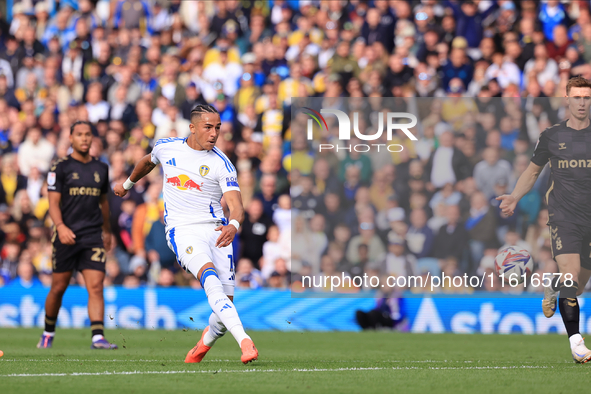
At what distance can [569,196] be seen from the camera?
8.38 metres

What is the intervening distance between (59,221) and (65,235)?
231mm

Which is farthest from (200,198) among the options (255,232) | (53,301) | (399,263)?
(255,232)

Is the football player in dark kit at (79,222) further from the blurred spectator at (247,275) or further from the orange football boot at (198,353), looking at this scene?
the blurred spectator at (247,275)

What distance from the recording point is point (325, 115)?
1337cm

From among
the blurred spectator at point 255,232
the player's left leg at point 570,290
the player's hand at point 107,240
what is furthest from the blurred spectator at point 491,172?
the player's hand at point 107,240

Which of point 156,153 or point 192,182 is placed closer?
point 192,182

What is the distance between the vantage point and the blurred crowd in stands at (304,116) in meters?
12.9

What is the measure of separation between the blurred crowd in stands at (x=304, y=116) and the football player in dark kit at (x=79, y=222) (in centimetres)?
395

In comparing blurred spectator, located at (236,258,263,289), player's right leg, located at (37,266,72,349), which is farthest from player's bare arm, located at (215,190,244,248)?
blurred spectator, located at (236,258,263,289)

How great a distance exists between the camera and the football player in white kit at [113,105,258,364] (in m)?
7.41

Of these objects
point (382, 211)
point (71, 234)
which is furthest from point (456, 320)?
point (71, 234)

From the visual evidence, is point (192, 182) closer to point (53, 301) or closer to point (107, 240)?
point (107, 240)

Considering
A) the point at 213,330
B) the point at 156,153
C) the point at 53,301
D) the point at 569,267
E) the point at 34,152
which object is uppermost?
the point at 34,152

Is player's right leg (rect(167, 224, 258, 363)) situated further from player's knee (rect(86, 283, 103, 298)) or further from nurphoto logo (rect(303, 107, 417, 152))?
nurphoto logo (rect(303, 107, 417, 152))
